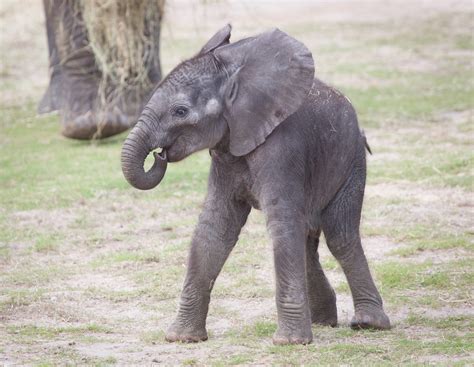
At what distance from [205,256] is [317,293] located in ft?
2.50

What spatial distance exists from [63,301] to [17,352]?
4.30ft

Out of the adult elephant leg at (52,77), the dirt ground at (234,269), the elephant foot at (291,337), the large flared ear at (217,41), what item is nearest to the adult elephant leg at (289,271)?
the elephant foot at (291,337)

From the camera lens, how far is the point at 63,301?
25.8ft

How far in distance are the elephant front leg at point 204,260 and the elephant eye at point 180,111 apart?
568 millimetres

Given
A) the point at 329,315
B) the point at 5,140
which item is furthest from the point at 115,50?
the point at 329,315

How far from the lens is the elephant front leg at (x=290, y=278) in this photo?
256 inches

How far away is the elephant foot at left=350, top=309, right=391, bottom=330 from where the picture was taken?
696 centimetres

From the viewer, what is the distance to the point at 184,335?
22.5ft

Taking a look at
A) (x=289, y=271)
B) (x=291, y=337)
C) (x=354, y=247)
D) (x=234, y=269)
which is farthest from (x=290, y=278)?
(x=234, y=269)

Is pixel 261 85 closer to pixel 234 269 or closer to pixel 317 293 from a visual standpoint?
pixel 317 293

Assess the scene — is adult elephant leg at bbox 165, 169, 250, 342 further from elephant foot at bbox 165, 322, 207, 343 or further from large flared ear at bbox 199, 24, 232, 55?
large flared ear at bbox 199, 24, 232, 55

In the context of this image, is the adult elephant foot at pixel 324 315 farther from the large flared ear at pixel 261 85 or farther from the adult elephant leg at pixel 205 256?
the large flared ear at pixel 261 85

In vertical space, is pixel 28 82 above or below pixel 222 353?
below

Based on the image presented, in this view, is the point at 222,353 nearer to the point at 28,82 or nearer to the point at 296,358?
the point at 296,358
